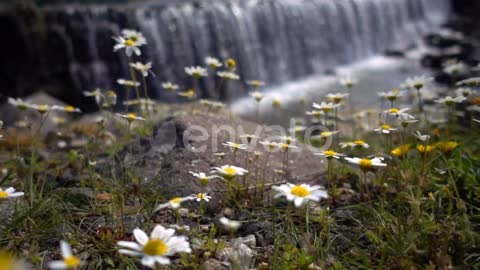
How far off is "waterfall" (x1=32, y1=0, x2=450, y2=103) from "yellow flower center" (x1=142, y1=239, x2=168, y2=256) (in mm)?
4710

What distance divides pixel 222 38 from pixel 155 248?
547cm

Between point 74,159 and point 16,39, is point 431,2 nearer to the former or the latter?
point 16,39

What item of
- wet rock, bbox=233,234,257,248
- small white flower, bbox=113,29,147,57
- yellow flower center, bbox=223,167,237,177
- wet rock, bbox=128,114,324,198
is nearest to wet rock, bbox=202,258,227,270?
wet rock, bbox=233,234,257,248

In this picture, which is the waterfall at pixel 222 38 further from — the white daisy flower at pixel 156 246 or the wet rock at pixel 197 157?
the white daisy flower at pixel 156 246

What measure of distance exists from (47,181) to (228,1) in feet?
17.3

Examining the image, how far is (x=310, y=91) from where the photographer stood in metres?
6.38

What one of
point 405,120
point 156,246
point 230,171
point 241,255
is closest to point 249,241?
point 241,255

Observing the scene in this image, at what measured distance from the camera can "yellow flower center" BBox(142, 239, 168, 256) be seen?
1192 millimetres

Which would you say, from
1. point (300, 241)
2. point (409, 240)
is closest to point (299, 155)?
point (300, 241)

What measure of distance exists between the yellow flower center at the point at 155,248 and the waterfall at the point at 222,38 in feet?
15.5

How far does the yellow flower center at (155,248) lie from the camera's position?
1192 mm

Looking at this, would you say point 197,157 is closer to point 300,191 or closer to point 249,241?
point 249,241

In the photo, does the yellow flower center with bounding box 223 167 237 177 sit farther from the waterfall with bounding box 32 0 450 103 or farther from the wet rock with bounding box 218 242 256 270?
the waterfall with bounding box 32 0 450 103

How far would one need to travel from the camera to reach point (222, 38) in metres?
6.46
